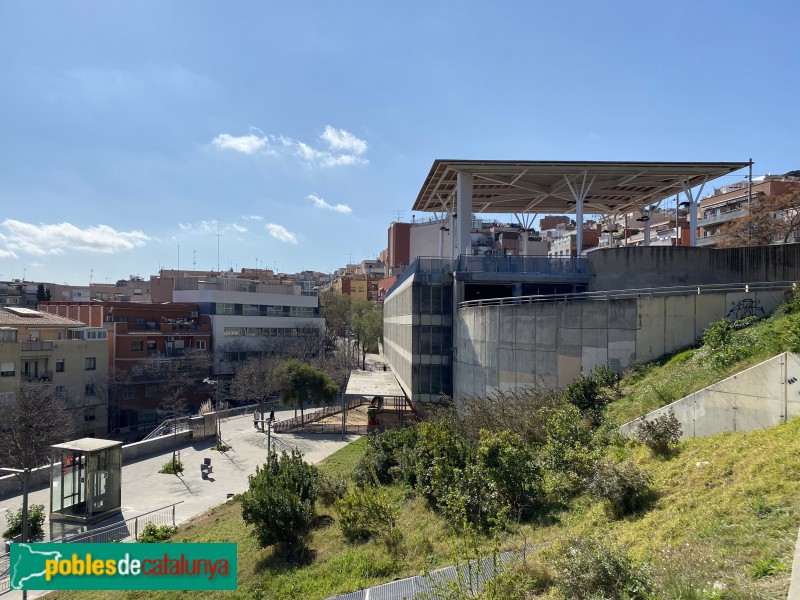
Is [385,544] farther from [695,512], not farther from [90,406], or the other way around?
[90,406]

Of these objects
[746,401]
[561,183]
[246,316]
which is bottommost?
[746,401]

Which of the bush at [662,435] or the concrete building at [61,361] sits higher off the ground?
the bush at [662,435]

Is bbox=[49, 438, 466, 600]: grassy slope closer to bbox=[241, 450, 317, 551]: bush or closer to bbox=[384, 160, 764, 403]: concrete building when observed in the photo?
bbox=[241, 450, 317, 551]: bush

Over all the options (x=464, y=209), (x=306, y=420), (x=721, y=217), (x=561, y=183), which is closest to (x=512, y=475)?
(x=464, y=209)

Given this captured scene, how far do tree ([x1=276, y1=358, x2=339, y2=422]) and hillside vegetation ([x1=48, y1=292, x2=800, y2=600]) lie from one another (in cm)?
2346

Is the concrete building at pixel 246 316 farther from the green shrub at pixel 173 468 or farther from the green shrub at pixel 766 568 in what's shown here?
the green shrub at pixel 766 568

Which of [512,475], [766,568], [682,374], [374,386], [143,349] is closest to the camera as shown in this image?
[766,568]

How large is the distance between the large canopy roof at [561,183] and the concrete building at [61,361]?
104 feet

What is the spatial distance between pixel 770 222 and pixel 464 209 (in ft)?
80.3

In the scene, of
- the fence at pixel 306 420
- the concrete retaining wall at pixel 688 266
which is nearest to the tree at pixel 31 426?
the fence at pixel 306 420

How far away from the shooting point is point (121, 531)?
17453 mm

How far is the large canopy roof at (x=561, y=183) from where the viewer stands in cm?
2528

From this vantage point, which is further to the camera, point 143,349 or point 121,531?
point 143,349

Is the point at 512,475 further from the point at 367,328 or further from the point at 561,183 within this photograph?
the point at 367,328
